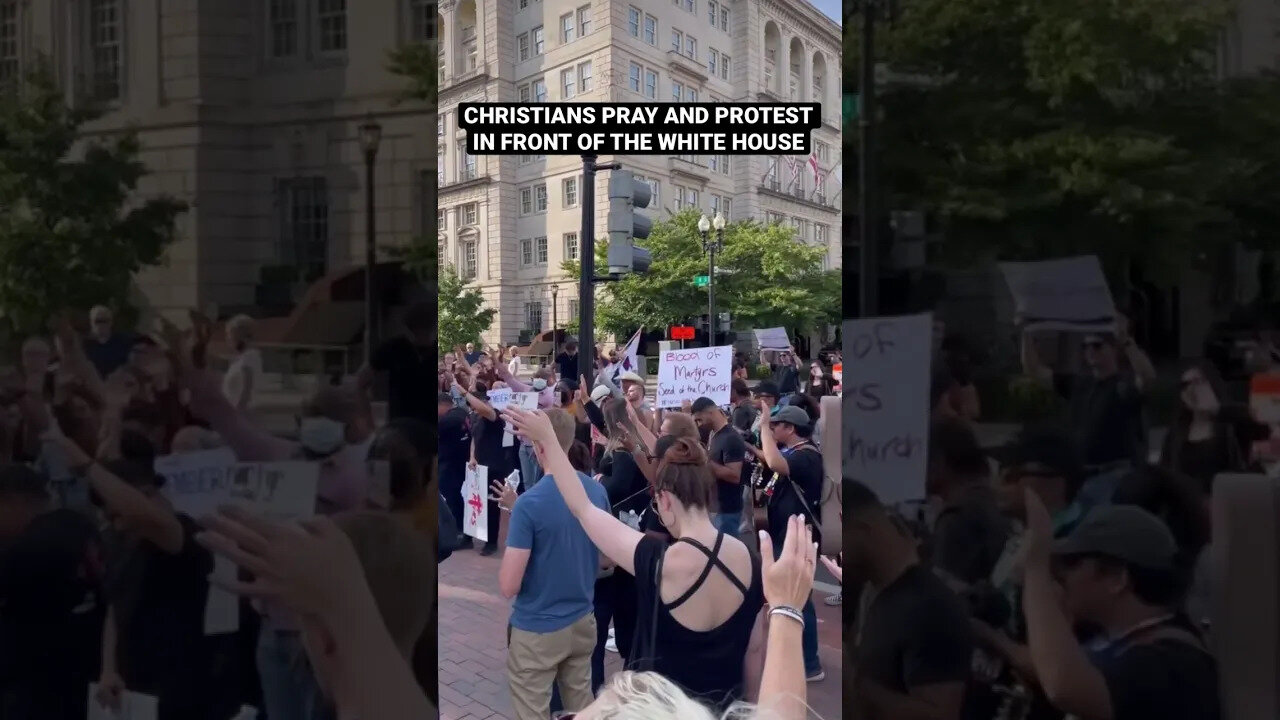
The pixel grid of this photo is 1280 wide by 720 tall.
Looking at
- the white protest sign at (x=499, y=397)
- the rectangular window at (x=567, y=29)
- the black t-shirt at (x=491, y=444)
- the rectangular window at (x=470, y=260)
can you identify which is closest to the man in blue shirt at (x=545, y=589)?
the black t-shirt at (x=491, y=444)

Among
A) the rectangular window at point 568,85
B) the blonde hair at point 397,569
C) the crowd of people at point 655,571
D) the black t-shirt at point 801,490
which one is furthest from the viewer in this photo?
the rectangular window at point 568,85

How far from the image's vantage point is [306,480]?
166 centimetres

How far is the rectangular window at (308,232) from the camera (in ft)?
5.37

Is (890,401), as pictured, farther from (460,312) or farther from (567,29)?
(460,312)

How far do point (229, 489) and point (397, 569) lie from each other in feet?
1.24

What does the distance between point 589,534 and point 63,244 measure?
2.01 metres

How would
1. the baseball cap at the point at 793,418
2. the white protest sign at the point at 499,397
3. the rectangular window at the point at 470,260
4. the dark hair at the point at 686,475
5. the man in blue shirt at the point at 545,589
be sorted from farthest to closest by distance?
the rectangular window at the point at 470,260 → the white protest sign at the point at 499,397 → the baseball cap at the point at 793,418 → the man in blue shirt at the point at 545,589 → the dark hair at the point at 686,475

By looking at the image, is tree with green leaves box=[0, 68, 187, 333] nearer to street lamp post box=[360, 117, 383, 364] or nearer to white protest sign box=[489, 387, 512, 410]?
street lamp post box=[360, 117, 383, 364]

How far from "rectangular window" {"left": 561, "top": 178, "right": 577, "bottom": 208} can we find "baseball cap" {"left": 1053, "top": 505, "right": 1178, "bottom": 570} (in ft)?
74.5

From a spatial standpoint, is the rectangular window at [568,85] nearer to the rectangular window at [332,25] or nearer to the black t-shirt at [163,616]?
the rectangular window at [332,25]

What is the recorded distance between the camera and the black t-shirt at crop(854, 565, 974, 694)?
1614 millimetres

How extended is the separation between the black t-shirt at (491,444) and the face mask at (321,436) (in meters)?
5.50

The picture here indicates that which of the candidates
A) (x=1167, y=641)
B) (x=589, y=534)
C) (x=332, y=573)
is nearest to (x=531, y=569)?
(x=589, y=534)

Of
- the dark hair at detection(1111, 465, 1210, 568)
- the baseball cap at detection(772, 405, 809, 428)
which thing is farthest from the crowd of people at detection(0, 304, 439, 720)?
the baseball cap at detection(772, 405, 809, 428)
